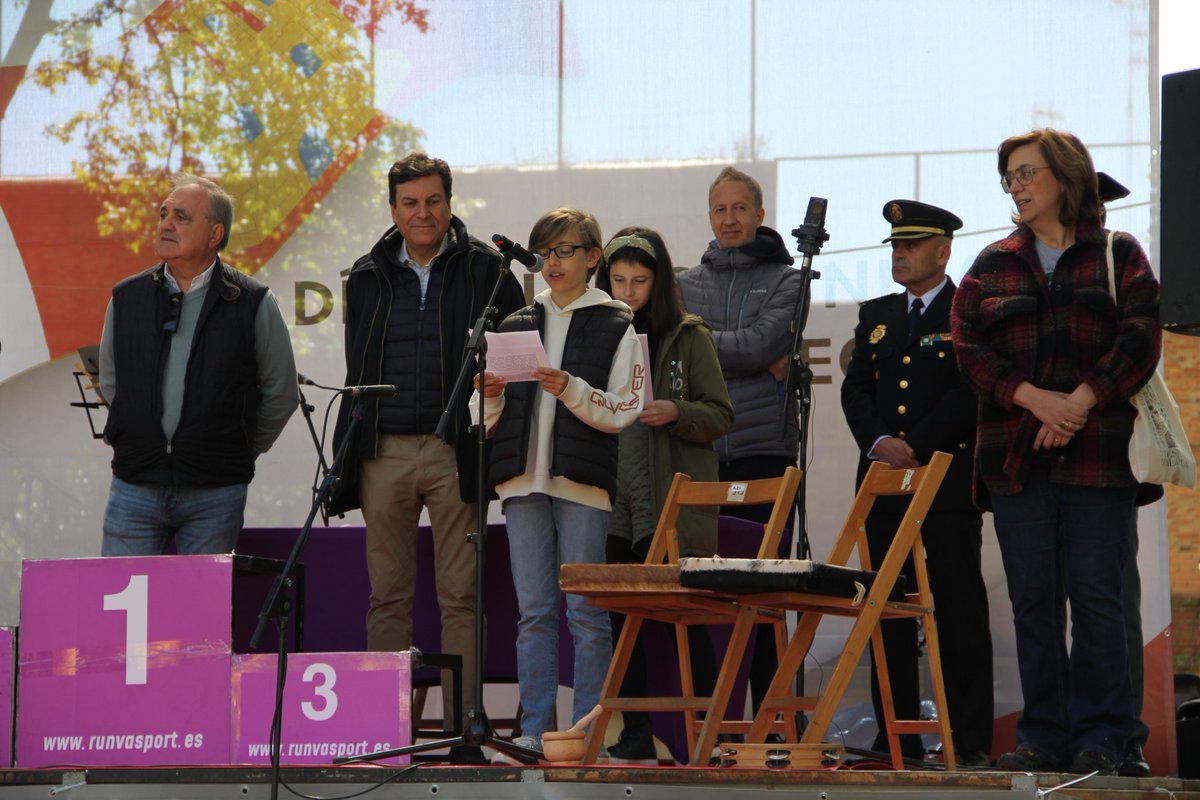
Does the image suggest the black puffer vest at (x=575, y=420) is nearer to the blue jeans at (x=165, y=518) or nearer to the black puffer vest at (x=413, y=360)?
the black puffer vest at (x=413, y=360)

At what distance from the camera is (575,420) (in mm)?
4594

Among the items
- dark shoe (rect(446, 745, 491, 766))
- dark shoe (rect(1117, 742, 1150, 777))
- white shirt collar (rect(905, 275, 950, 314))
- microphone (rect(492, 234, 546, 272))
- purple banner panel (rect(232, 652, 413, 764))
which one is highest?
microphone (rect(492, 234, 546, 272))

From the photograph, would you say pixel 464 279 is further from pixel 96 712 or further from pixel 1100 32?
pixel 1100 32

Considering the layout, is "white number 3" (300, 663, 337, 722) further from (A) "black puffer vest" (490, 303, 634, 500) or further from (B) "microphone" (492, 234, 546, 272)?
(B) "microphone" (492, 234, 546, 272)

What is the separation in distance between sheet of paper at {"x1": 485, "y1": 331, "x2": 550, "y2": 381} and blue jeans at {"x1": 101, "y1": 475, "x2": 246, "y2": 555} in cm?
130

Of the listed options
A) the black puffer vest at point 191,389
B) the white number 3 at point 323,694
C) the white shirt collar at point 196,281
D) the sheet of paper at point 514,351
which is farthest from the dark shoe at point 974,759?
the white shirt collar at point 196,281

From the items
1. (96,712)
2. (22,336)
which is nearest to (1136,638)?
(96,712)

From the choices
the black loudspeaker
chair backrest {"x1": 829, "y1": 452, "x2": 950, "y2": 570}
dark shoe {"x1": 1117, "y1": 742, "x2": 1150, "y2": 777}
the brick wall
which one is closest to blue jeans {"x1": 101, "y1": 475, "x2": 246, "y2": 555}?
chair backrest {"x1": 829, "y1": 452, "x2": 950, "y2": 570}

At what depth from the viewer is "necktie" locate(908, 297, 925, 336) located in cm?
550

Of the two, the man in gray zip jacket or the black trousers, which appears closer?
the black trousers

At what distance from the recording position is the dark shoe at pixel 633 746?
462 cm

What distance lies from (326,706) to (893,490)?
5.57 ft

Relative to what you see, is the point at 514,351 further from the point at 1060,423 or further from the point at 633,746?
the point at 1060,423

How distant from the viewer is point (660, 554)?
461cm
